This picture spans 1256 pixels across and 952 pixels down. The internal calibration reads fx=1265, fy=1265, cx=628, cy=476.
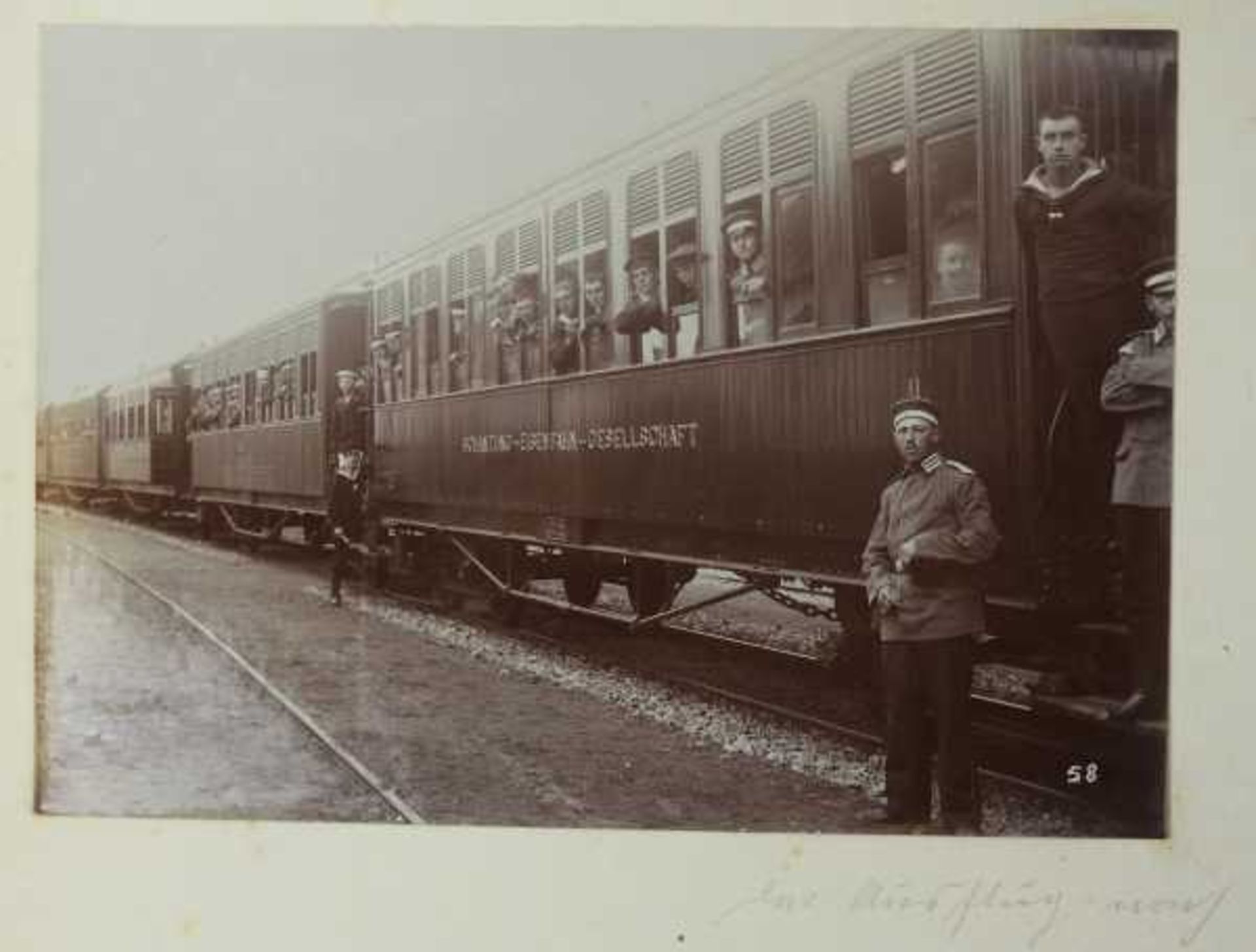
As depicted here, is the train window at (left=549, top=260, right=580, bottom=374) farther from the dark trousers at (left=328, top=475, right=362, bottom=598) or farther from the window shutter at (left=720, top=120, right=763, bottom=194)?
the dark trousers at (left=328, top=475, right=362, bottom=598)

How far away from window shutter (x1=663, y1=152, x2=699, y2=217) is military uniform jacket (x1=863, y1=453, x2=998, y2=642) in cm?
134

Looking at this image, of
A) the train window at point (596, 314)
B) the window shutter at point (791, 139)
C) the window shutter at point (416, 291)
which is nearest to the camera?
the window shutter at point (791, 139)

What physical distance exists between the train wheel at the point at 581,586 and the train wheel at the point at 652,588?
0.55 m

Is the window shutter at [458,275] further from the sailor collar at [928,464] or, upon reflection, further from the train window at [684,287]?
the sailor collar at [928,464]

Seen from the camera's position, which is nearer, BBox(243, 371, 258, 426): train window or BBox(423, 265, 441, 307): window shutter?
BBox(423, 265, 441, 307): window shutter

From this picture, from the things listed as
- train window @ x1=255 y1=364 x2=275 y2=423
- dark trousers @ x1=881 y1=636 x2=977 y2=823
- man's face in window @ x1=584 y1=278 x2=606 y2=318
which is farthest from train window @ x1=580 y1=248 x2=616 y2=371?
train window @ x1=255 y1=364 x2=275 y2=423

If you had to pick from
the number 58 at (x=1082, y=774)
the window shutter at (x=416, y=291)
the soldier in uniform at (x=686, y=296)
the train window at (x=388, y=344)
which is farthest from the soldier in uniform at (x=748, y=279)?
the train window at (x=388, y=344)

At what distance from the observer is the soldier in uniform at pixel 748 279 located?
3.63 metres

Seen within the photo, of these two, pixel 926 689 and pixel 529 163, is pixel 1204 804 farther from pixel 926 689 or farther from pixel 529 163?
pixel 529 163

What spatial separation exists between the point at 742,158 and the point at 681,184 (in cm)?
30

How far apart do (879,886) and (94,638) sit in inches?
86.8

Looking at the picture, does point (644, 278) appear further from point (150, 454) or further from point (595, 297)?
point (150, 454)

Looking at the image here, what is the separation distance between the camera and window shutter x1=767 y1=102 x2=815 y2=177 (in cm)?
346

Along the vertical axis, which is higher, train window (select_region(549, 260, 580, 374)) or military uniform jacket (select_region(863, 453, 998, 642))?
train window (select_region(549, 260, 580, 374))
